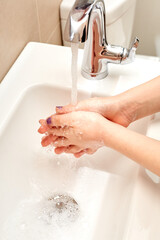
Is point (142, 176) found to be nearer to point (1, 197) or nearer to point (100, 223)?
point (100, 223)

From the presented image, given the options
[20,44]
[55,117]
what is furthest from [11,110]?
[20,44]

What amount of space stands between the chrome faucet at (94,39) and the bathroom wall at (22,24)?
0.15 m

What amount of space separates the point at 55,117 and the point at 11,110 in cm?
8

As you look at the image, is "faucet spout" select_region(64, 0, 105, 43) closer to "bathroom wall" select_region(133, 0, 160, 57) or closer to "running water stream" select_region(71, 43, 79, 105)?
"running water stream" select_region(71, 43, 79, 105)

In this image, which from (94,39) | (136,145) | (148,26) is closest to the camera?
(136,145)

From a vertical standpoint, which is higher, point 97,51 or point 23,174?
point 97,51

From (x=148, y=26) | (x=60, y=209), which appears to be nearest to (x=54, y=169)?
(x=60, y=209)

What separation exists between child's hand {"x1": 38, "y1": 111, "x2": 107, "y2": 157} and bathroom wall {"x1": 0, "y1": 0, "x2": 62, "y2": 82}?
6.2 inches

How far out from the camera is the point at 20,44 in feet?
2.27

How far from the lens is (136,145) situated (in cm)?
50

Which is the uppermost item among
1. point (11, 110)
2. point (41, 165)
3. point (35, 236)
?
point (11, 110)

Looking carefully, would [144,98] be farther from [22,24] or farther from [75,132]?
[22,24]

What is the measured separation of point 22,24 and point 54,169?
32 cm

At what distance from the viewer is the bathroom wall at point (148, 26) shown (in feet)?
4.58
